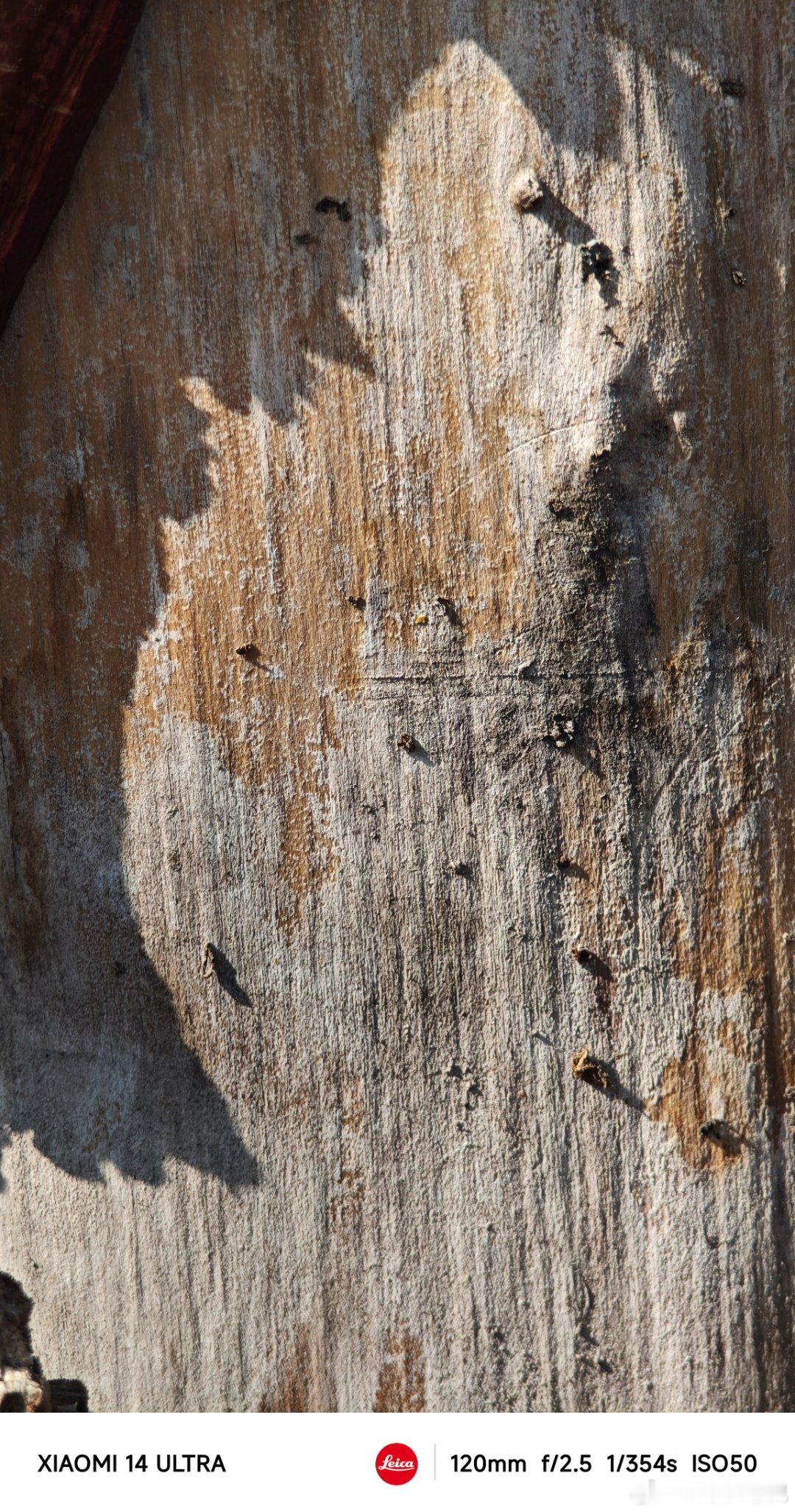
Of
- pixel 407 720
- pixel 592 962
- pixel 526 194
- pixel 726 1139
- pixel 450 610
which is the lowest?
pixel 726 1139

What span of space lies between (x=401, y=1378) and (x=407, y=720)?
1.57m

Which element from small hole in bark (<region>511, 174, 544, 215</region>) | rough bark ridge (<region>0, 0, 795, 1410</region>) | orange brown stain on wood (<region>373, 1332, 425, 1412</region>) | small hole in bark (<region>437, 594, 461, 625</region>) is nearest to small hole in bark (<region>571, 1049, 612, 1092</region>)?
rough bark ridge (<region>0, 0, 795, 1410</region>)

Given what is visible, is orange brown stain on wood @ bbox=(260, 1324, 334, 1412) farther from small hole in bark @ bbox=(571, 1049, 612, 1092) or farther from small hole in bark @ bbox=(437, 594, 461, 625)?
small hole in bark @ bbox=(437, 594, 461, 625)

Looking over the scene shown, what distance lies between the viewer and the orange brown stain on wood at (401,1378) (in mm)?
2145

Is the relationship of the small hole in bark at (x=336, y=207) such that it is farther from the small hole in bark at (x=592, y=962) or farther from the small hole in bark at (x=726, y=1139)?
the small hole in bark at (x=726, y=1139)

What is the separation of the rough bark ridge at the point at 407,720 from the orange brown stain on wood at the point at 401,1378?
11mm

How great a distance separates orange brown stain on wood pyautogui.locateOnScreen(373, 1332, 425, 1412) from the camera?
214 centimetres

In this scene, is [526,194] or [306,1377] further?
[306,1377]

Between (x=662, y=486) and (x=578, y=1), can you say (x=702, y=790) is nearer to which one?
(x=662, y=486)

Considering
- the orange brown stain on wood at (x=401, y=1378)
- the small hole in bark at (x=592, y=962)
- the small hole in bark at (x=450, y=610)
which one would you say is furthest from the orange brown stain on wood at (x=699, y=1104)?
the small hole in bark at (x=450, y=610)

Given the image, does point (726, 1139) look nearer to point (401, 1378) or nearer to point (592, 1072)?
point (592, 1072)

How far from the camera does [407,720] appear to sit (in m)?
2.10

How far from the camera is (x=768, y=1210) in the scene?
2090 millimetres

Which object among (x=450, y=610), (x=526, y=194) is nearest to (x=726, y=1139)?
(x=450, y=610)
